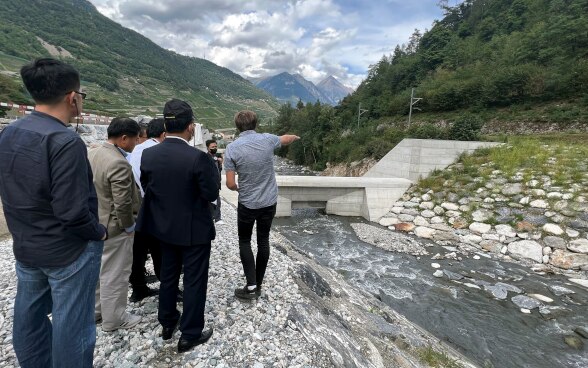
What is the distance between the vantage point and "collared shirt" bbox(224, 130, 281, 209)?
386 centimetres

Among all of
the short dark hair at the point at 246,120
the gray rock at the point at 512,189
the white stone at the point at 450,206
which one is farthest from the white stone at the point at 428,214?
the short dark hair at the point at 246,120

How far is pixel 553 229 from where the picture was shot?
11.1 metres

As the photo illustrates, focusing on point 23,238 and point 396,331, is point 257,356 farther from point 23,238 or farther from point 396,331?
point 396,331

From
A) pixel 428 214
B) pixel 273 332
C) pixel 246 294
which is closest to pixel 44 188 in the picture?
pixel 273 332

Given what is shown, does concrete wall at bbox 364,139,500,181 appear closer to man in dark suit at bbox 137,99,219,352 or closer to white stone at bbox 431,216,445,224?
white stone at bbox 431,216,445,224

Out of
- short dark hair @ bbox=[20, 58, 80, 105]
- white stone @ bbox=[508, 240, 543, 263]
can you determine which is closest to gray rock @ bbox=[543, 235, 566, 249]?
white stone @ bbox=[508, 240, 543, 263]

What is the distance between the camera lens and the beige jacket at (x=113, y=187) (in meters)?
3.15

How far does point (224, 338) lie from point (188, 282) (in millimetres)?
968

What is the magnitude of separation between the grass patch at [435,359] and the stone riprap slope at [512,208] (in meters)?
8.01

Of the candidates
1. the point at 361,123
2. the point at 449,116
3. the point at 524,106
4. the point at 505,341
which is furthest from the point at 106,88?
the point at 505,341

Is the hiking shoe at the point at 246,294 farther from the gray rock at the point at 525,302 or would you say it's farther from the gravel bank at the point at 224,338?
the gray rock at the point at 525,302

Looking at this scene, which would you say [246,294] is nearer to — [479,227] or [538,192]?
[479,227]

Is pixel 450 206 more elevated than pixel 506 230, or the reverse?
pixel 450 206

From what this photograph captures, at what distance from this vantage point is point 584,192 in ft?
39.2
